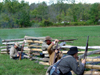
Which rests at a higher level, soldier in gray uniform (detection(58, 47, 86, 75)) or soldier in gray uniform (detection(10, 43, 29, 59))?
soldier in gray uniform (detection(58, 47, 86, 75))

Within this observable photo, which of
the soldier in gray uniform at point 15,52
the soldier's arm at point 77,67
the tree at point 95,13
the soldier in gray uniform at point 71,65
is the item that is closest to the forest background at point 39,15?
the tree at point 95,13

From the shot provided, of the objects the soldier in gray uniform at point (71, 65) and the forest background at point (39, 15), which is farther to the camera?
the forest background at point (39, 15)

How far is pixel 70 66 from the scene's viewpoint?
173 inches

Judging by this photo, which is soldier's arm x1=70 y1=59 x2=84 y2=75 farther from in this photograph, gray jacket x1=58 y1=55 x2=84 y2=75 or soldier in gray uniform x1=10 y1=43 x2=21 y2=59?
soldier in gray uniform x1=10 y1=43 x2=21 y2=59

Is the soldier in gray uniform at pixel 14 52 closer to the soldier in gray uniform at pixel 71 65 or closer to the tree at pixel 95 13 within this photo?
the soldier in gray uniform at pixel 71 65

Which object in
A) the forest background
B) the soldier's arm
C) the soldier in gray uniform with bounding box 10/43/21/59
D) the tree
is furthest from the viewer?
the tree

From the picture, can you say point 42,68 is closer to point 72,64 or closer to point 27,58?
point 27,58

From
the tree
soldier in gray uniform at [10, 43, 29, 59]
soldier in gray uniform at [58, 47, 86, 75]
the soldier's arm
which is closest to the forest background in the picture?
the tree

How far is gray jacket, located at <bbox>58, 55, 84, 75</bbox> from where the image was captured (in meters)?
4.29

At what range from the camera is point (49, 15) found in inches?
4508

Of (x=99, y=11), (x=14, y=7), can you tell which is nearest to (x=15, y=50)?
(x=14, y=7)

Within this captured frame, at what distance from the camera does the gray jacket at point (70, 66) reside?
4.29m

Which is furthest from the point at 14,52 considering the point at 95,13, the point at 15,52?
the point at 95,13

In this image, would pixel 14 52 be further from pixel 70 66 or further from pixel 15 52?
pixel 70 66
